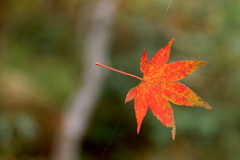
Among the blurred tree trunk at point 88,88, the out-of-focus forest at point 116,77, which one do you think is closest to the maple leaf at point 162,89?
the out-of-focus forest at point 116,77

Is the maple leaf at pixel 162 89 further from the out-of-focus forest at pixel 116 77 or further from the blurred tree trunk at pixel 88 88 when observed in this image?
the blurred tree trunk at pixel 88 88

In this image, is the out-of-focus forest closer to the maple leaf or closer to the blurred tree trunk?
the blurred tree trunk

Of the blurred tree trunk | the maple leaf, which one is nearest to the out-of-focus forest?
the blurred tree trunk

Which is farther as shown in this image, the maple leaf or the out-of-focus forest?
the out-of-focus forest

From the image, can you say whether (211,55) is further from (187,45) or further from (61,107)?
(61,107)

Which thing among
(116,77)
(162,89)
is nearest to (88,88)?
(116,77)

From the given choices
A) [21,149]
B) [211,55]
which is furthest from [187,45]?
[21,149]
